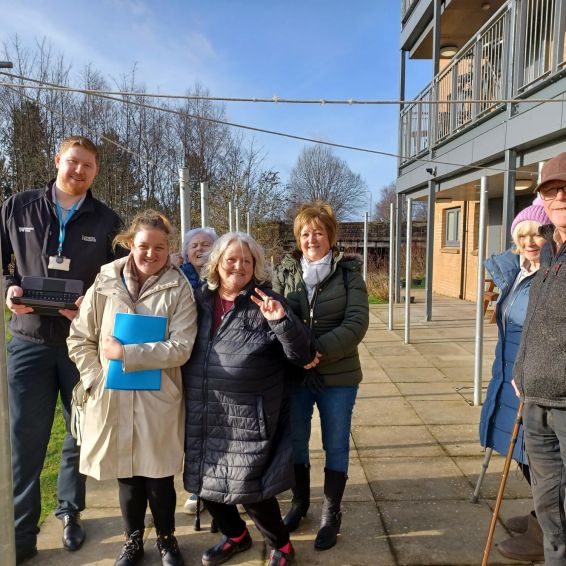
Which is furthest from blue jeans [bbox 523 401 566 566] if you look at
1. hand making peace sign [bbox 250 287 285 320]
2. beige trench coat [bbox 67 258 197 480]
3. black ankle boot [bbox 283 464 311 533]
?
beige trench coat [bbox 67 258 197 480]

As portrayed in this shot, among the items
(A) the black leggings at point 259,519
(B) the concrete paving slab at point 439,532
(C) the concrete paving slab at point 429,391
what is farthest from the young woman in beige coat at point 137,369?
(C) the concrete paving slab at point 429,391

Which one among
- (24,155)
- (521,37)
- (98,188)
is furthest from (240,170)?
(521,37)

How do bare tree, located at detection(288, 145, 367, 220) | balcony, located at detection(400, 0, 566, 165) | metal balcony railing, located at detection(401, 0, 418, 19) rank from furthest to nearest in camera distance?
bare tree, located at detection(288, 145, 367, 220), metal balcony railing, located at detection(401, 0, 418, 19), balcony, located at detection(400, 0, 566, 165)

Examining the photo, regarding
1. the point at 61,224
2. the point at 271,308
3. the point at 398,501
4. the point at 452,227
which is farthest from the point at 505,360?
the point at 452,227

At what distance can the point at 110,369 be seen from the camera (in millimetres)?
2186

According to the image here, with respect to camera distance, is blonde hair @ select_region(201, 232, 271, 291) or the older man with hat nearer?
the older man with hat

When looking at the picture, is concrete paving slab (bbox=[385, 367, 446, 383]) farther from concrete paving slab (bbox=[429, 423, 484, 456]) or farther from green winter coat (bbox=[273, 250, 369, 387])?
green winter coat (bbox=[273, 250, 369, 387])

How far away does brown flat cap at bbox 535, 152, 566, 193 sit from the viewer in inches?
69.4

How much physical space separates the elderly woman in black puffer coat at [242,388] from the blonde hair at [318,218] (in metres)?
0.35

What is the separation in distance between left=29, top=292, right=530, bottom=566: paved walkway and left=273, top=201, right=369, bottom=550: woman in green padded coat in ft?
0.88

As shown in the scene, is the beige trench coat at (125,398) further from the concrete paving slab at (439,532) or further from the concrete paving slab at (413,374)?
the concrete paving slab at (413,374)

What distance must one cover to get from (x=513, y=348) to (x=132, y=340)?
1.80 metres

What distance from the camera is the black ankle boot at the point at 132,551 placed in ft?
7.73

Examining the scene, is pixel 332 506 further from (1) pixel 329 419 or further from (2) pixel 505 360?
(2) pixel 505 360
